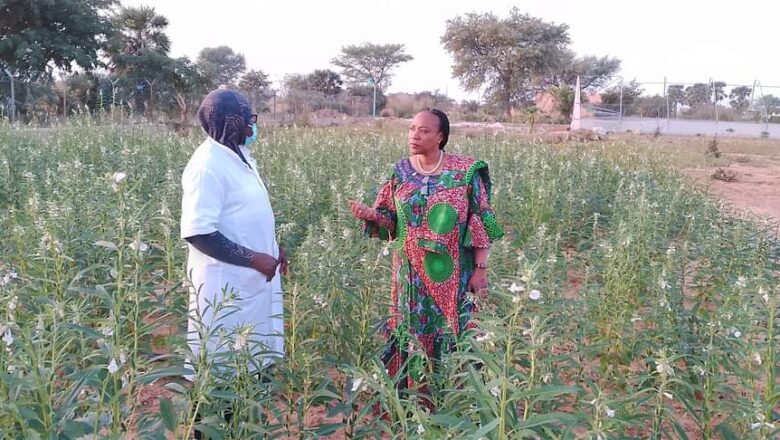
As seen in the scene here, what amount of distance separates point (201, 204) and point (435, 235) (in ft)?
3.30

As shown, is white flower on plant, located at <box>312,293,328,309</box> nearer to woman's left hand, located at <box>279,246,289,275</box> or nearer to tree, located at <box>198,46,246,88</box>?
woman's left hand, located at <box>279,246,289,275</box>

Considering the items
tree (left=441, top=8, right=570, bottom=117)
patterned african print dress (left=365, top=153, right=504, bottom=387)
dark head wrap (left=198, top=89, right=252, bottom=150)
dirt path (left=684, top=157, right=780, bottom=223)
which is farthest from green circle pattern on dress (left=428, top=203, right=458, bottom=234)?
tree (left=441, top=8, right=570, bottom=117)

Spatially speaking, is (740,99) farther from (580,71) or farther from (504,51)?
(580,71)

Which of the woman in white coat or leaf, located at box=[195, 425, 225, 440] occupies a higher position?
the woman in white coat

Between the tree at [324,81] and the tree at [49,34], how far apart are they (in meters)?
16.1

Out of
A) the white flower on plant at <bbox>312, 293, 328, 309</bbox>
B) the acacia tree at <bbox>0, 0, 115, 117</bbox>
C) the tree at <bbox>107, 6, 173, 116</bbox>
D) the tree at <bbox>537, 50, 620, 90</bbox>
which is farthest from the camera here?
the tree at <bbox>537, 50, 620, 90</bbox>

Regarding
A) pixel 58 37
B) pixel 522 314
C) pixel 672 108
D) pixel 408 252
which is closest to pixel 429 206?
pixel 408 252

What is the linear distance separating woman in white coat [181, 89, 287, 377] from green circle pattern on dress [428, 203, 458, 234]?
0.69 metres

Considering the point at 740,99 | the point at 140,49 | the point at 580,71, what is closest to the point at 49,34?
the point at 140,49

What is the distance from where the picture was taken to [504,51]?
111 ft

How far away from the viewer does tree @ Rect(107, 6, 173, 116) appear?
2162cm

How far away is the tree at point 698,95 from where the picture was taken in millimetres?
26047

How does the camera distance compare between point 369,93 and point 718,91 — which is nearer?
point 718,91

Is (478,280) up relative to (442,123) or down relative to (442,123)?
down
